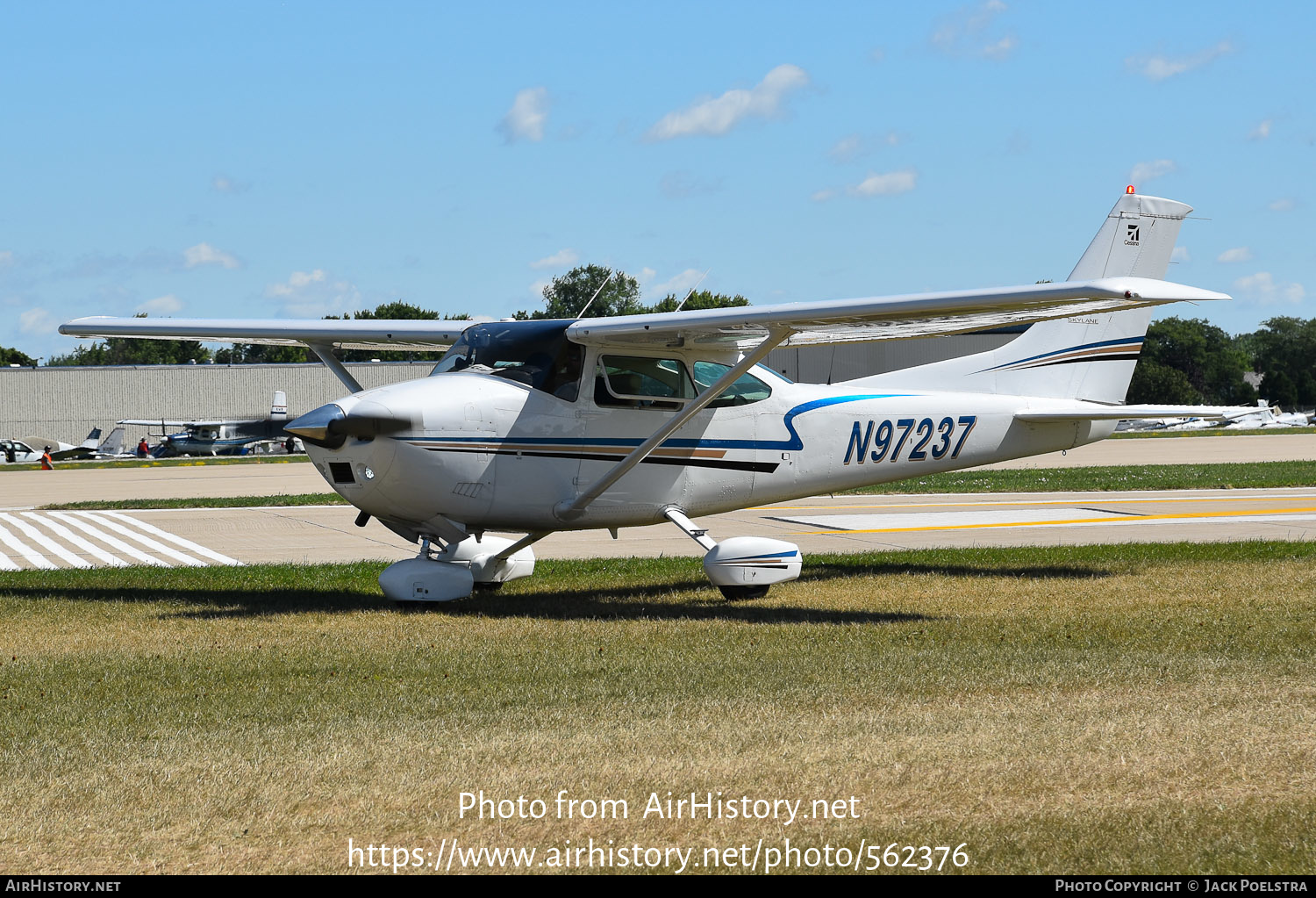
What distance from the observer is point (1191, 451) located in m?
46.3

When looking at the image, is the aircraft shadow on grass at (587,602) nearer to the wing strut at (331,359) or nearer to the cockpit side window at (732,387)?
the cockpit side window at (732,387)

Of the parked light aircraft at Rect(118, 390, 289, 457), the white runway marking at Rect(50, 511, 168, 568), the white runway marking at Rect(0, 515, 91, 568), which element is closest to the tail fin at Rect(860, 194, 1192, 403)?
the white runway marking at Rect(50, 511, 168, 568)

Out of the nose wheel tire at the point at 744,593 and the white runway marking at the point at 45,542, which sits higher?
the nose wheel tire at the point at 744,593

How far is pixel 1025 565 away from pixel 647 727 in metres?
8.31

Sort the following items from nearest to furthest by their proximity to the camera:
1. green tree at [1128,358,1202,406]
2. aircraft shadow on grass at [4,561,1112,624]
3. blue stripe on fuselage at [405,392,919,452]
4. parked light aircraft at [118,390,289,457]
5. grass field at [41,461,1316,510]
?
aircraft shadow on grass at [4,561,1112,624] < blue stripe on fuselage at [405,392,919,452] < grass field at [41,461,1316,510] < parked light aircraft at [118,390,289,457] < green tree at [1128,358,1202,406]

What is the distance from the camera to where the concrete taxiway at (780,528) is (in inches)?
642

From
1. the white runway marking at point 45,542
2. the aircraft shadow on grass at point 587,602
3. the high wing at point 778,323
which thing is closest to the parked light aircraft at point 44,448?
the white runway marking at point 45,542

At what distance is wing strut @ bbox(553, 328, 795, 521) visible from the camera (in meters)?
10.6

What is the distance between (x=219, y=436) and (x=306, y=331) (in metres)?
57.3

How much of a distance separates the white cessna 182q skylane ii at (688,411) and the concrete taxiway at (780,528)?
2993 mm

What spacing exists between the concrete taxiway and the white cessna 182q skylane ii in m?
2.99

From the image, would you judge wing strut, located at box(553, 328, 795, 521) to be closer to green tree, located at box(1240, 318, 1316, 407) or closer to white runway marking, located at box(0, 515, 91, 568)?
white runway marking, located at box(0, 515, 91, 568)
